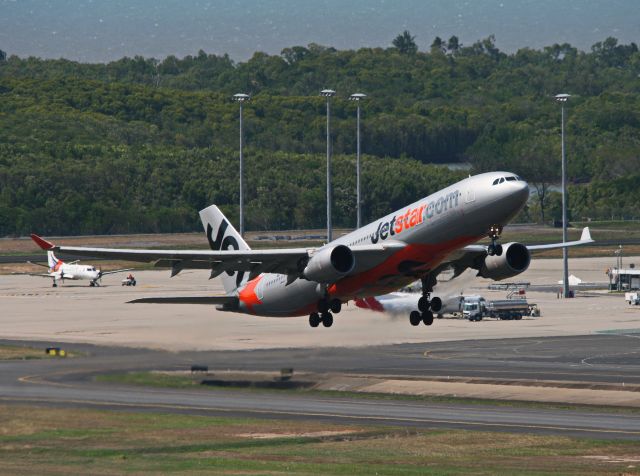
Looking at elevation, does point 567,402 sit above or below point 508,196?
below

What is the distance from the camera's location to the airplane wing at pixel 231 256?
227ft

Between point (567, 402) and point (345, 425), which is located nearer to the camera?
point (345, 425)

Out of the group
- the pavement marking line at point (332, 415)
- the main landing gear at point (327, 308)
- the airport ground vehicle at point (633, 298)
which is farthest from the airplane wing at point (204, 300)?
the airport ground vehicle at point (633, 298)

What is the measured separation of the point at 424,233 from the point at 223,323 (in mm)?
56990

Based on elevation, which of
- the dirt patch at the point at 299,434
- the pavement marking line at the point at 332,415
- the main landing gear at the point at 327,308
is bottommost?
the dirt patch at the point at 299,434

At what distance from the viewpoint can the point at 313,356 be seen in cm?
10631

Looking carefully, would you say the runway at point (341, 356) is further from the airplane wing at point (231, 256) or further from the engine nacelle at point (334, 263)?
the engine nacelle at point (334, 263)

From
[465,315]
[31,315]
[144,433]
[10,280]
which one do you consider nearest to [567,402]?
[144,433]

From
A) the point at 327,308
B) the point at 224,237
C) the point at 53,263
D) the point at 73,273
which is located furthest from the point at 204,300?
the point at 53,263

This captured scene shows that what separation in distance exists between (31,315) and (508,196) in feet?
286

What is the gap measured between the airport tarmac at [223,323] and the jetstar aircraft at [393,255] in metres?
8.43

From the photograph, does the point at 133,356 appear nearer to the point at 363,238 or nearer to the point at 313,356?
the point at 313,356

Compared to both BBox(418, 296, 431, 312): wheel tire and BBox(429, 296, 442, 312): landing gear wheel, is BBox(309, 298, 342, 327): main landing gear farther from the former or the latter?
BBox(429, 296, 442, 312): landing gear wheel

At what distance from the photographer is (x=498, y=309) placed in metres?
138
